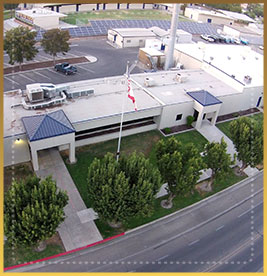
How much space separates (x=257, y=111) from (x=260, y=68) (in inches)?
362

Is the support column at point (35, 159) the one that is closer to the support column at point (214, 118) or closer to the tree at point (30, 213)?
the tree at point (30, 213)

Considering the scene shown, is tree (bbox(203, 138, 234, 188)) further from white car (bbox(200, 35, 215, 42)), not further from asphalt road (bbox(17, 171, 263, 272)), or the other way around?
white car (bbox(200, 35, 215, 42))

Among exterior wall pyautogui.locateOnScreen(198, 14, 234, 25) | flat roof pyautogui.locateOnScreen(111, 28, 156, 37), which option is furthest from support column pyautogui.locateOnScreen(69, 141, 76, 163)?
exterior wall pyautogui.locateOnScreen(198, 14, 234, 25)

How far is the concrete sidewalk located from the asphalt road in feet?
3.88

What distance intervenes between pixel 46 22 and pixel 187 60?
134 feet

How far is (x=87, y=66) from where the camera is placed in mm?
57875

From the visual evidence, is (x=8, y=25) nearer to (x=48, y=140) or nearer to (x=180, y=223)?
(x=48, y=140)

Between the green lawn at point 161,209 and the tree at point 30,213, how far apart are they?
5664 mm

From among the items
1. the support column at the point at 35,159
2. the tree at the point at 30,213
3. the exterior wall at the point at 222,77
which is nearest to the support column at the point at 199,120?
the exterior wall at the point at 222,77

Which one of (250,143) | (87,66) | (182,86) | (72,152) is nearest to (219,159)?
(250,143)

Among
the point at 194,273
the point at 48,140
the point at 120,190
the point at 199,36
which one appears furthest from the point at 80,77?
the point at 199,36

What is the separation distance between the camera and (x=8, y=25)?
76312mm

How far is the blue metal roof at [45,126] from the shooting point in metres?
29.8

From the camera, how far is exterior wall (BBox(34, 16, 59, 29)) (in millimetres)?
74725
